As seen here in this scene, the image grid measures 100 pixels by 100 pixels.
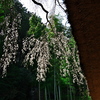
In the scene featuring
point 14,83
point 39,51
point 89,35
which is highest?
point 14,83

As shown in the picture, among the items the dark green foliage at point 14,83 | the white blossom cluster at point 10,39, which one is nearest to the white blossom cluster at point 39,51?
the white blossom cluster at point 10,39

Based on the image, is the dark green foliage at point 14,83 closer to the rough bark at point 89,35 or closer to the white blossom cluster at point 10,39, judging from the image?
the white blossom cluster at point 10,39

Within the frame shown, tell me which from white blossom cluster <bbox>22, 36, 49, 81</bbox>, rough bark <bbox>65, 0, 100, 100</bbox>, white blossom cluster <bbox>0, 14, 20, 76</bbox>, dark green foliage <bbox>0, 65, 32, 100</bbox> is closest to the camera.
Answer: rough bark <bbox>65, 0, 100, 100</bbox>

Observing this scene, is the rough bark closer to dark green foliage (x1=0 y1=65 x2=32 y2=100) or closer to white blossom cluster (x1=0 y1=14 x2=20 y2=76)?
white blossom cluster (x1=0 y1=14 x2=20 y2=76)

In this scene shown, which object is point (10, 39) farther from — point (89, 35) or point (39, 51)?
point (89, 35)

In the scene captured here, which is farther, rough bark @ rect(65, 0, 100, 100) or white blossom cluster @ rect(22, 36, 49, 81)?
white blossom cluster @ rect(22, 36, 49, 81)

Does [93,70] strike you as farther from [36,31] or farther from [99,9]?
[36,31]

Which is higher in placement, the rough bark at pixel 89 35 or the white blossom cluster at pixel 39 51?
the white blossom cluster at pixel 39 51

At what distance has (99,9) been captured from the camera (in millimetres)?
411

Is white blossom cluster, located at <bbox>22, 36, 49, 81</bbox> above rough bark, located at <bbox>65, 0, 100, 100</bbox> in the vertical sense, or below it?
above

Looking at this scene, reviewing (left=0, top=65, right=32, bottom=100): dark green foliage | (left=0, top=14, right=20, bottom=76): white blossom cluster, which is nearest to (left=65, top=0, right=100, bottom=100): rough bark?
(left=0, top=14, right=20, bottom=76): white blossom cluster

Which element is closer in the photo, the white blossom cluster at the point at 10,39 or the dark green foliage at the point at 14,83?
the white blossom cluster at the point at 10,39

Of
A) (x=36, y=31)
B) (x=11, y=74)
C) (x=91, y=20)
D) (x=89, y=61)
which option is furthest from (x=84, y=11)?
(x=11, y=74)

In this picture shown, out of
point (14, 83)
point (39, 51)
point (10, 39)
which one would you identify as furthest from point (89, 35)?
point (14, 83)
